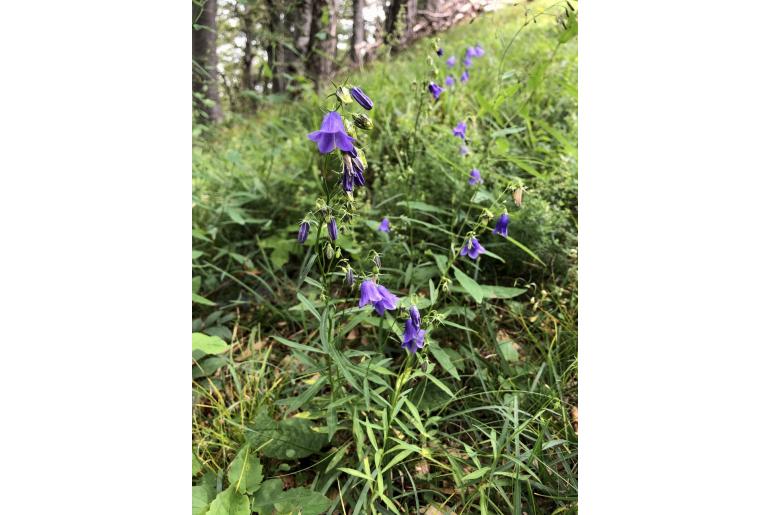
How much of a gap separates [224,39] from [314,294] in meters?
1.85

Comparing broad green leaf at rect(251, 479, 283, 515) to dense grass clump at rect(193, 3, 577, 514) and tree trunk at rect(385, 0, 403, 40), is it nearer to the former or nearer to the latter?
dense grass clump at rect(193, 3, 577, 514)

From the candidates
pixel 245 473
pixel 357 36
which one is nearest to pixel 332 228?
pixel 245 473

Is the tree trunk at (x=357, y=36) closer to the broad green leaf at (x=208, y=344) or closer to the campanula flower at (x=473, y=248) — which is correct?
the campanula flower at (x=473, y=248)

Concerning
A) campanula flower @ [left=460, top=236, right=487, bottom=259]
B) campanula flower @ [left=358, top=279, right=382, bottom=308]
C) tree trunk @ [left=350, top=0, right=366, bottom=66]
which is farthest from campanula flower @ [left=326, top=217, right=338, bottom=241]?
tree trunk @ [left=350, top=0, right=366, bottom=66]

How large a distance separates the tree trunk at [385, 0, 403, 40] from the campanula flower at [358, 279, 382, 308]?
76.8 inches

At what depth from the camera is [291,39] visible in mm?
3049

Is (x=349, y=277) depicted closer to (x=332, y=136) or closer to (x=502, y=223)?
(x=332, y=136)

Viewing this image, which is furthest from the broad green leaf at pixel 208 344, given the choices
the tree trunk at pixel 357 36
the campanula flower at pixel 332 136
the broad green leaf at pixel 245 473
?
the tree trunk at pixel 357 36

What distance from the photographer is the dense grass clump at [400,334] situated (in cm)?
126

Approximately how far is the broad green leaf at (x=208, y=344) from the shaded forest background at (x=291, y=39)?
1636 mm

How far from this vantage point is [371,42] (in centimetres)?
305

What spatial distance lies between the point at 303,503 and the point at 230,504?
170 mm
